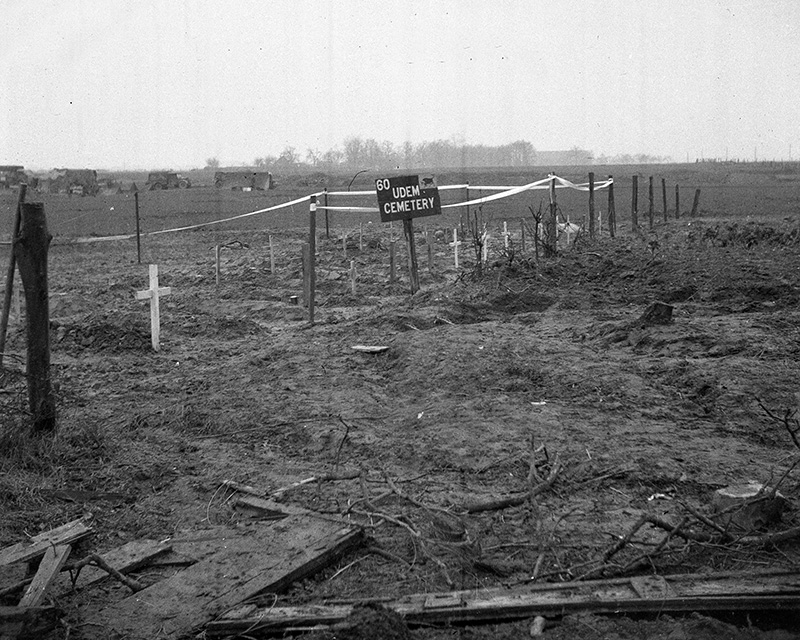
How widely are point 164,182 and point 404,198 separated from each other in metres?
52.5

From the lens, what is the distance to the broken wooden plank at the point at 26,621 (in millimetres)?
3406

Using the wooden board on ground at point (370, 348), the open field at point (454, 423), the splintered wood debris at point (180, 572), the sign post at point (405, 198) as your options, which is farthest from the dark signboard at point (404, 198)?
the splintered wood debris at point (180, 572)

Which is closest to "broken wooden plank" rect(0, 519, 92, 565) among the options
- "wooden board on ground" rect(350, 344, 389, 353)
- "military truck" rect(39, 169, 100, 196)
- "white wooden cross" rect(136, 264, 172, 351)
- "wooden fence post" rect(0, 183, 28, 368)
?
"wooden fence post" rect(0, 183, 28, 368)

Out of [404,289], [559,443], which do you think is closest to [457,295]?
[404,289]

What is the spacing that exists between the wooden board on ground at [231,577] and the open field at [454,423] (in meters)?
0.09

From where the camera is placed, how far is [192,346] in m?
9.91

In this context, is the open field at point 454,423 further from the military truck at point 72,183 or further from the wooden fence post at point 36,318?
the military truck at point 72,183

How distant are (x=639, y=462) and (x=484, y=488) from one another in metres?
1.01

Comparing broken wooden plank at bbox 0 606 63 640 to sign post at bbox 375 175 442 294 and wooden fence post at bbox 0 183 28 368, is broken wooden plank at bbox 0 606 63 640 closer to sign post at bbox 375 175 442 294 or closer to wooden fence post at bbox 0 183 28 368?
wooden fence post at bbox 0 183 28 368

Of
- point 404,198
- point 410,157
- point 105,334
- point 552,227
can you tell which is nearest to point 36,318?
point 105,334

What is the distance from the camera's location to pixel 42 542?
4238 mm

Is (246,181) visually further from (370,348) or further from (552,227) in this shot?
(370,348)

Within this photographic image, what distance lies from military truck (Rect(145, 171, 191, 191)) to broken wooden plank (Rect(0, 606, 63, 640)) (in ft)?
190

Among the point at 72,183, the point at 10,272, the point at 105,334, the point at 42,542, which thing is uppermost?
the point at 72,183
